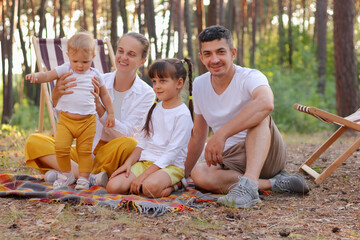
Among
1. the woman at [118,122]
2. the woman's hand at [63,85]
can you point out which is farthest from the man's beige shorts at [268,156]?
the woman's hand at [63,85]

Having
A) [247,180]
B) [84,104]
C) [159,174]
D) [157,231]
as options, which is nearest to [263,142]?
[247,180]

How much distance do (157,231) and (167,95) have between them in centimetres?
117

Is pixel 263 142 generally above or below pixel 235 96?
below

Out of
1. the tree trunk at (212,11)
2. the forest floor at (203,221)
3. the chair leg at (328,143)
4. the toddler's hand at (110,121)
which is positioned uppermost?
the tree trunk at (212,11)

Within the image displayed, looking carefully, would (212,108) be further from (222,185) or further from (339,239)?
(339,239)

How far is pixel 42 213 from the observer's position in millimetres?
2713

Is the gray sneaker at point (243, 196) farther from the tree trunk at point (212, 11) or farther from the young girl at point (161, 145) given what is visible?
the tree trunk at point (212, 11)

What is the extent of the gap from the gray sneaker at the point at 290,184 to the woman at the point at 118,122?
114 centimetres

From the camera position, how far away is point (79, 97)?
130 inches

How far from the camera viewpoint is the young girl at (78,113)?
128 inches

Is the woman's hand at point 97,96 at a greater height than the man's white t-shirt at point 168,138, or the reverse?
the woman's hand at point 97,96

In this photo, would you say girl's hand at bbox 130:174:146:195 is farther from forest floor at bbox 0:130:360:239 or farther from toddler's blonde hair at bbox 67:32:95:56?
toddler's blonde hair at bbox 67:32:95:56

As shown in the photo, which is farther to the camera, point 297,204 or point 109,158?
point 109,158

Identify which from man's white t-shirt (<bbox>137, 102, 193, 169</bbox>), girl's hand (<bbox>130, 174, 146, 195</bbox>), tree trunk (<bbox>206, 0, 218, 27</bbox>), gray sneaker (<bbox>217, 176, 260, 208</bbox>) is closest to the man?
gray sneaker (<bbox>217, 176, 260, 208</bbox>)
